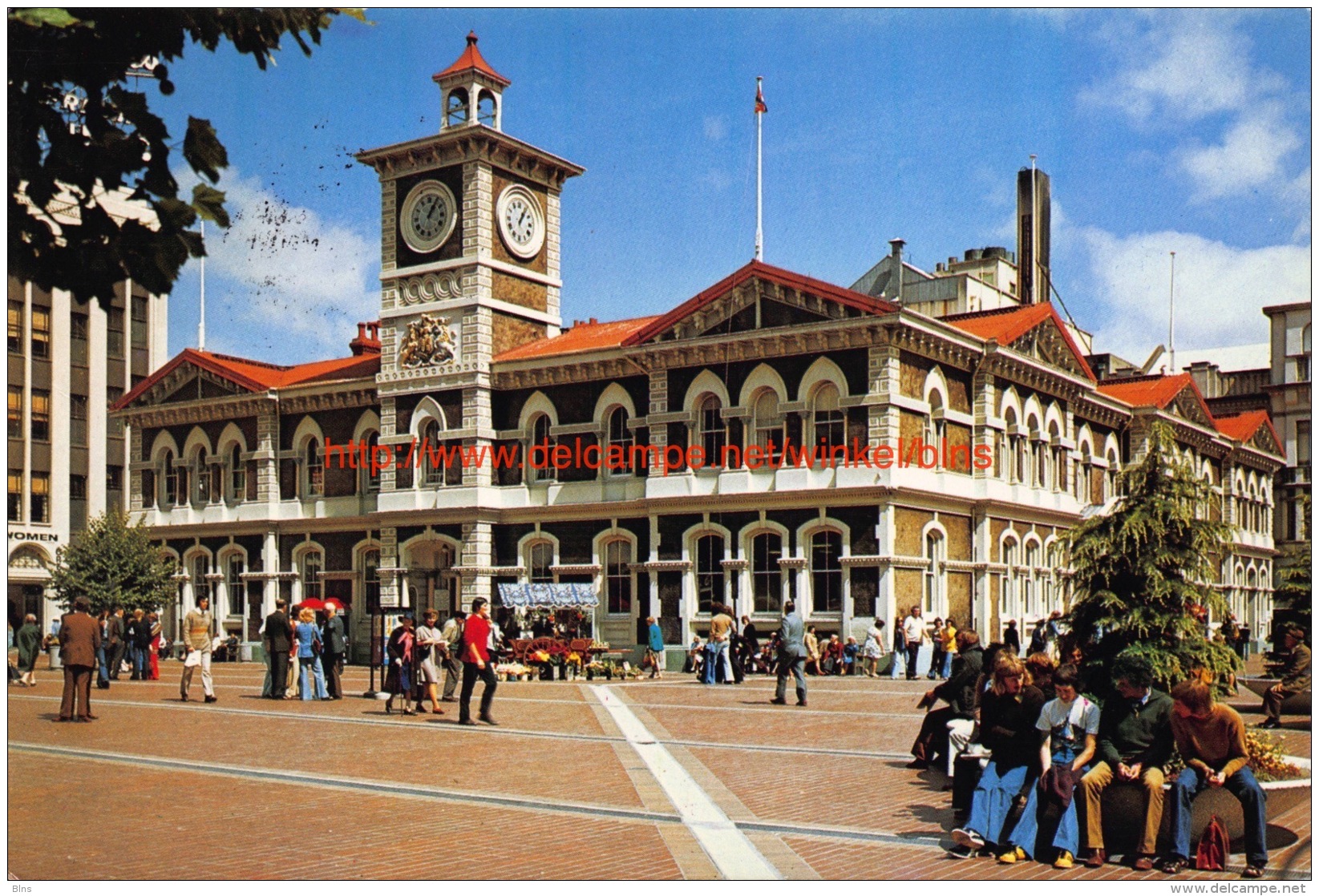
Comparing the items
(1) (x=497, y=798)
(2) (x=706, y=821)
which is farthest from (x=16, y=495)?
(2) (x=706, y=821)

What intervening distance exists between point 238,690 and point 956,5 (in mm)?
20228

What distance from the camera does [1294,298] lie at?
14703 mm

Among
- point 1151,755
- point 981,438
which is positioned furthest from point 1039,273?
point 1151,755

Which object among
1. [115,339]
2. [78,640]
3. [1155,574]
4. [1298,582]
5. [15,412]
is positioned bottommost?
[78,640]

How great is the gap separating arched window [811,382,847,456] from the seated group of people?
23.7 meters

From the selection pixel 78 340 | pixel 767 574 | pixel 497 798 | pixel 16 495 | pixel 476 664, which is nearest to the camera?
pixel 497 798

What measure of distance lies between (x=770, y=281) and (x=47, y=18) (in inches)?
1114

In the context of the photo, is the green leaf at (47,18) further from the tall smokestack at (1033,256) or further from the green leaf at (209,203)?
the tall smokestack at (1033,256)

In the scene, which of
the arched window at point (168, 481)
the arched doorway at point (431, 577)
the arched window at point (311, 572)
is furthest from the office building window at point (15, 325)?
the arched window at point (168, 481)

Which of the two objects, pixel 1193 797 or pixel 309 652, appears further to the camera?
pixel 309 652

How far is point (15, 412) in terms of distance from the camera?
19.7 m

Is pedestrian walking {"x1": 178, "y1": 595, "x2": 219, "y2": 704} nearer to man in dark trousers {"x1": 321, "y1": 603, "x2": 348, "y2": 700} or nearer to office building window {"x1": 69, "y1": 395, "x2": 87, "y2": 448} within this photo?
man in dark trousers {"x1": 321, "y1": 603, "x2": 348, "y2": 700}

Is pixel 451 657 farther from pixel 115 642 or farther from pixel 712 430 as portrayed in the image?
pixel 712 430

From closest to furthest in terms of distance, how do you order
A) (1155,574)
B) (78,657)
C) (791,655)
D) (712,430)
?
(1155,574) → (78,657) → (791,655) → (712,430)
